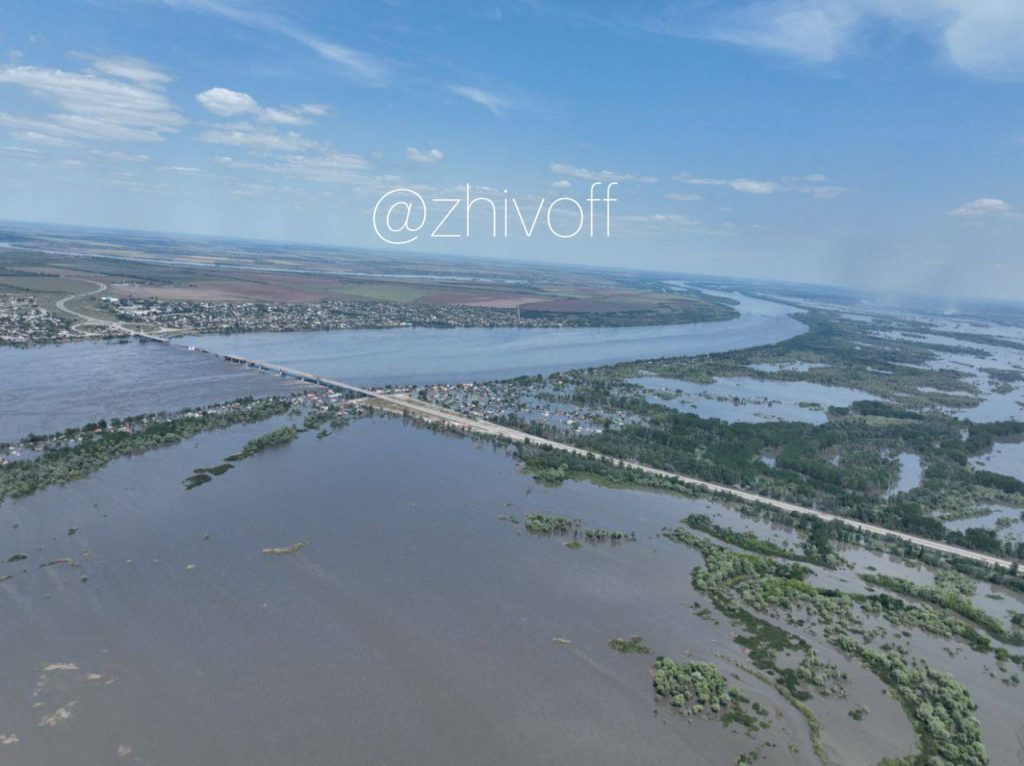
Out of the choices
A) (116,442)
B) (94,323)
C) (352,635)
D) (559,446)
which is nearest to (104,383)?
(116,442)

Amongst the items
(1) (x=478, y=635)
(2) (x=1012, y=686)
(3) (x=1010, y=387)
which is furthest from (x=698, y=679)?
(3) (x=1010, y=387)

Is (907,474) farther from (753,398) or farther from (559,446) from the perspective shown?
(559,446)

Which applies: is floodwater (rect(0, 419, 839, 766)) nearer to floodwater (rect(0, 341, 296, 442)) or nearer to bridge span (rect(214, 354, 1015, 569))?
bridge span (rect(214, 354, 1015, 569))

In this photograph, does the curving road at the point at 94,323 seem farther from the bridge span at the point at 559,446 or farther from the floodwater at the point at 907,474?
the floodwater at the point at 907,474

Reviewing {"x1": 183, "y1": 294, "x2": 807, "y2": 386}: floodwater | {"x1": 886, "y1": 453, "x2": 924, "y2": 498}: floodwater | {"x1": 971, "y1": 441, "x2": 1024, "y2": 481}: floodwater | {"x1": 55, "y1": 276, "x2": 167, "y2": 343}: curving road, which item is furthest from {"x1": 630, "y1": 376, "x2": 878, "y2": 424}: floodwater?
{"x1": 55, "y1": 276, "x2": 167, "y2": 343}: curving road

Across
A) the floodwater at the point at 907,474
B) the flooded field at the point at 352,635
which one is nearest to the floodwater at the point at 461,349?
the flooded field at the point at 352,635

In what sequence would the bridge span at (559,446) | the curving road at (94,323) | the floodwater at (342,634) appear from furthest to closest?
the curving road at (94,323) < the bridge span at (559,446) < the floodwater at (342,634)
